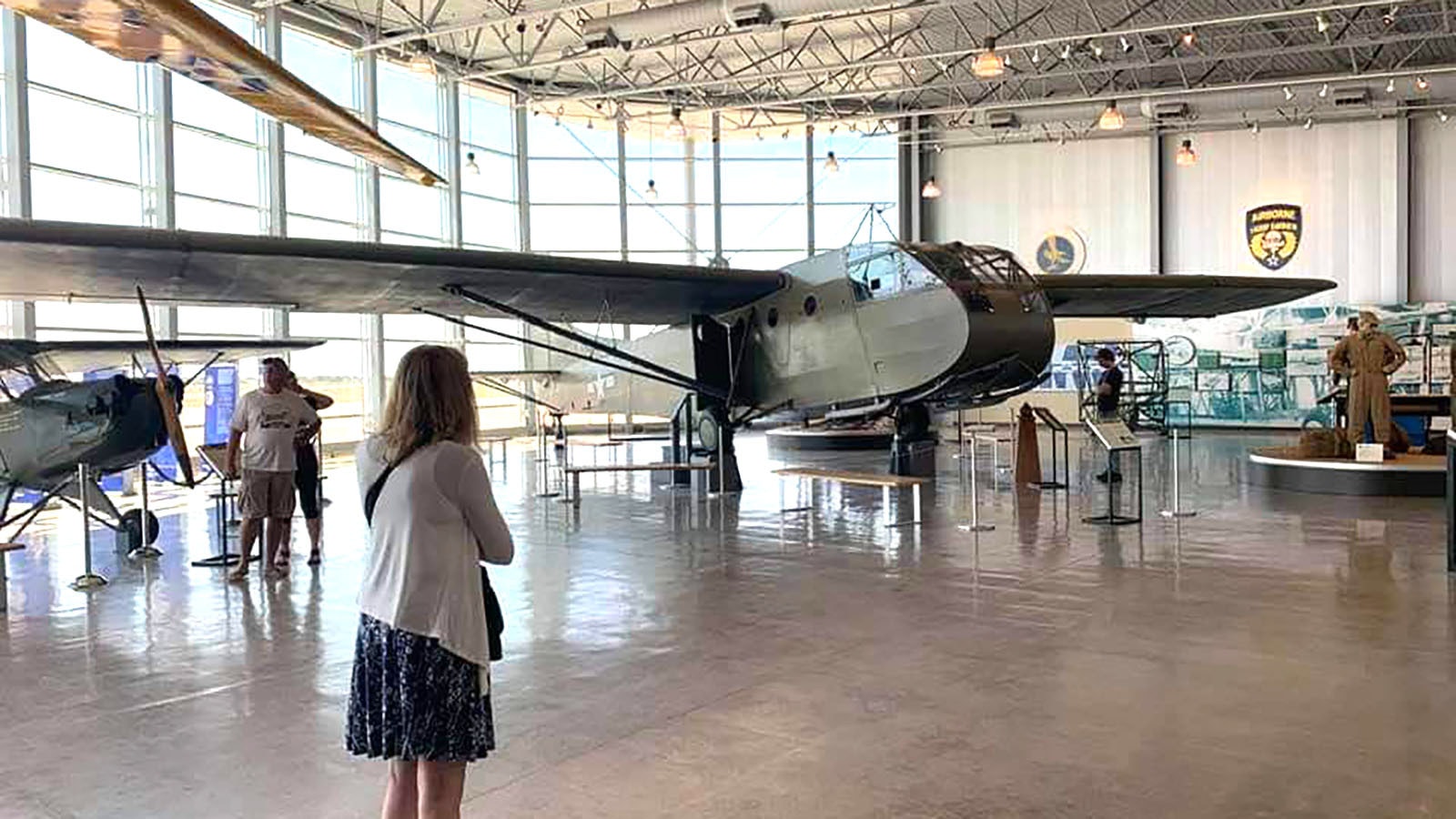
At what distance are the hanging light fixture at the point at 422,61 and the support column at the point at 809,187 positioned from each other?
432 inches

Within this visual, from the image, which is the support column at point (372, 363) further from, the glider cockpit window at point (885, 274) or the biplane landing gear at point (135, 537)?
the glider cockpit window at point (885, 274)

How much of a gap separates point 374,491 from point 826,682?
2.86 meters

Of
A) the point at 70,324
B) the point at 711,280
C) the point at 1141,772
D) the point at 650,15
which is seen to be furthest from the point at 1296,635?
the point at 70,324

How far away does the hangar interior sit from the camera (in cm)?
423

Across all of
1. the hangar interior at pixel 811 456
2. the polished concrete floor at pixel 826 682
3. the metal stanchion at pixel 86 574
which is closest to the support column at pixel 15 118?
the hangar interior at pixel 811 456

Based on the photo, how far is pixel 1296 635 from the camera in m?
5.91

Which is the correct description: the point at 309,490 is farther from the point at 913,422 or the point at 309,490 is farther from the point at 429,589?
the point at 913,422

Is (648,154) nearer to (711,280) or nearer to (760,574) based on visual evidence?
(711,280)

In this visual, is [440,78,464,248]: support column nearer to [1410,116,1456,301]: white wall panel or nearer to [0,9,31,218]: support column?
[0,9,31,218]: support column

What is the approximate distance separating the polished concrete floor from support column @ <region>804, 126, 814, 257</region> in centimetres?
2076

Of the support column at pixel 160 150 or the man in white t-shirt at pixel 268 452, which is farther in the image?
the support column at pixel 160 150

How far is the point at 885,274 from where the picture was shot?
474 inches

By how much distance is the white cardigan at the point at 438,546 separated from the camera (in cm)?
288

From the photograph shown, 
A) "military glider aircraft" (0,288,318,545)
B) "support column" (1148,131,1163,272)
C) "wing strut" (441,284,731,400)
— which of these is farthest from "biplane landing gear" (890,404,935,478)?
"support column" (1148,131,1163,272)
